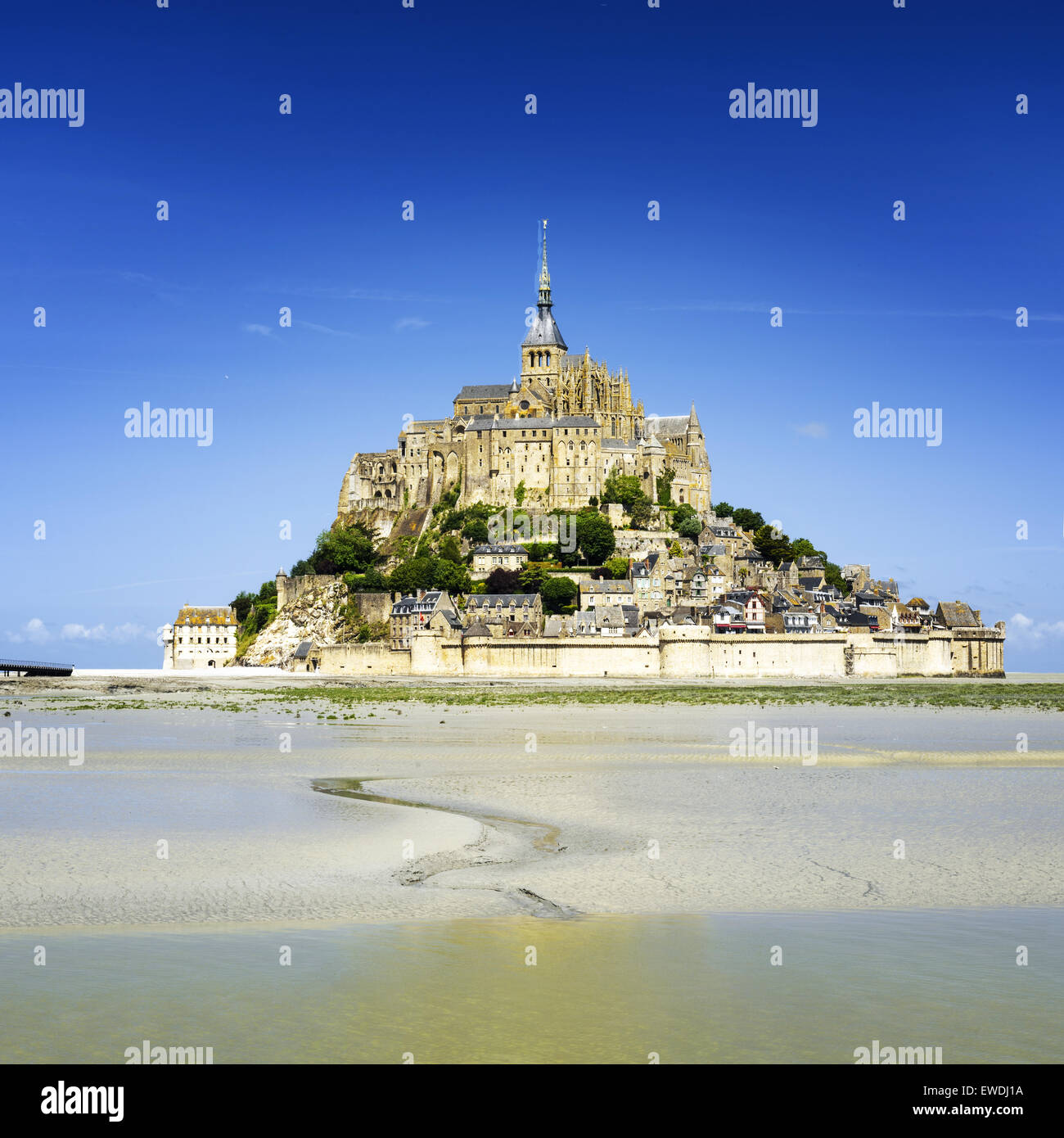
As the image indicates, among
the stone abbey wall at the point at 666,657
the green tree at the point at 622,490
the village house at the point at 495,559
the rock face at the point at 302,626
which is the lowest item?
the stone abbey wall at the point at 666,657

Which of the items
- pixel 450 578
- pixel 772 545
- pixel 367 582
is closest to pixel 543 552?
pixel 450 578

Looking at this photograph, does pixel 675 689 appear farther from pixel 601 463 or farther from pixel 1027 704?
pixel 601 463

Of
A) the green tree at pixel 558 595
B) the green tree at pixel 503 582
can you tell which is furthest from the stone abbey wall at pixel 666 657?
the green tree at pixel 503 582

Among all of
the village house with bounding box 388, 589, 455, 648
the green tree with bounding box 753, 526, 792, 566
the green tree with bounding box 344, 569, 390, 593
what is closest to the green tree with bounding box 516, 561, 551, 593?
the village house with bounding box 388, 589, 455, 648

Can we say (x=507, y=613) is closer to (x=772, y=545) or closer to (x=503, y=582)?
(x=503, y=582)

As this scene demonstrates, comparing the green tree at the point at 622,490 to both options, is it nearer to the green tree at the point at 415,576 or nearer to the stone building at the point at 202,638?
the green tree at the point at 415,576

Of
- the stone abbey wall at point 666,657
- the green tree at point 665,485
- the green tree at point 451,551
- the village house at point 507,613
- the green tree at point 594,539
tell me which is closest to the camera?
the stone abbey wall at point 666,657

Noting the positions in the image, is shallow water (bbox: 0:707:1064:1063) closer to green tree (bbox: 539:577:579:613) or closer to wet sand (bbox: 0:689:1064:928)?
wet sand (bbox: 0:689:1064:928)
